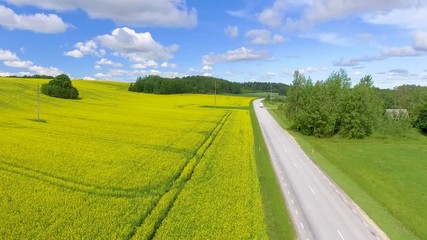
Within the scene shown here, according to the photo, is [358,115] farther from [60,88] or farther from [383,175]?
[60,88]

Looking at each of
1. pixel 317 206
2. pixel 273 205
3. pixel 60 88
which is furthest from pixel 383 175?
pixel 60 88

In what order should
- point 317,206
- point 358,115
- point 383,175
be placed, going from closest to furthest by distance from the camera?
point 317,206 < point 383,175 < point 358,115

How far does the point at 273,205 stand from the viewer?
101 feet

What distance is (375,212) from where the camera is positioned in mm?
30594

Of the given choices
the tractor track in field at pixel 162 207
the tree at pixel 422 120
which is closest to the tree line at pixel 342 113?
the tree at pixel 422 120

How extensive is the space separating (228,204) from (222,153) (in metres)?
18.5

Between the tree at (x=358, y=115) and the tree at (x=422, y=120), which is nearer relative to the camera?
the tree at (x=358, y=115)

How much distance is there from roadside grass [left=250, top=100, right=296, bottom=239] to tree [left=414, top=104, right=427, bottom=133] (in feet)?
187

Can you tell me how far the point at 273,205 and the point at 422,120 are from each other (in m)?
72.4

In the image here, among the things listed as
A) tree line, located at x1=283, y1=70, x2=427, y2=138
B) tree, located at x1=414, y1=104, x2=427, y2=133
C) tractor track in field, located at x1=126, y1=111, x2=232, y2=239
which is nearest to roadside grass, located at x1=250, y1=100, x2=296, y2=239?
tractor track in field, located at x1=126, y1=111, x2=232, y2=239

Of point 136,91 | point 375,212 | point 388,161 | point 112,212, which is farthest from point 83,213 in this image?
point 136,91

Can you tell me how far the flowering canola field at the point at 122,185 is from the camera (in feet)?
74.8

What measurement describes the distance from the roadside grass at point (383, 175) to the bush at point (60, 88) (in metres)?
60.0

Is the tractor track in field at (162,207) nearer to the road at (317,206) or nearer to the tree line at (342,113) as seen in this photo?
the road at (317,206)
